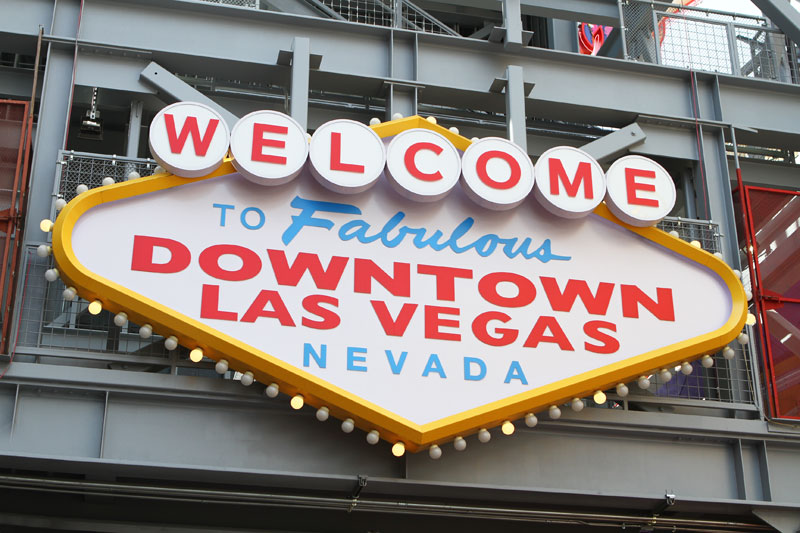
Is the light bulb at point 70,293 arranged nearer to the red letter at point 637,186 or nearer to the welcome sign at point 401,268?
the welcome sign at point 401,268

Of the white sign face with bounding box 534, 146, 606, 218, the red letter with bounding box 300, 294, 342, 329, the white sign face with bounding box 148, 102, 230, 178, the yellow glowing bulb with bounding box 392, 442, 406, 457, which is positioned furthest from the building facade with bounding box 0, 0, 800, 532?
the white sign face with bounding box 534, 146, 606, 218

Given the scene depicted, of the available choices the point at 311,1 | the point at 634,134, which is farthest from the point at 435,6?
the point at 634,134

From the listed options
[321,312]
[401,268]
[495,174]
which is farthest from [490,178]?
[321,312]

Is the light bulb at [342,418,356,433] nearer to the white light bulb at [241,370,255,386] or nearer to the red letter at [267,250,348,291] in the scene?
the white light bulb at [241,370,255,386]

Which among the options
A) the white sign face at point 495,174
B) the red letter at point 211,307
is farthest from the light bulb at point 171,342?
the white sign face at point 495,174

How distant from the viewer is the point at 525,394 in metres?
12.6

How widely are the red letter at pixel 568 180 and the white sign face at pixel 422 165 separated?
120 cm

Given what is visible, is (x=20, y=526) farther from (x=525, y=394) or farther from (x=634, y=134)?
(x=634, y=134)

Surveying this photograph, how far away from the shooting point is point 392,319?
1284 cm

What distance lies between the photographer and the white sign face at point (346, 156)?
13102mm

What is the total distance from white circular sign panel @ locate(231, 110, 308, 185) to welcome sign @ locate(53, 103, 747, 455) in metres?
0.02

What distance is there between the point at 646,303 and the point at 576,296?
897mm

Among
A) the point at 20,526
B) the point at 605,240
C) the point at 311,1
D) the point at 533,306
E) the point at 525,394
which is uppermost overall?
the point at 311,1

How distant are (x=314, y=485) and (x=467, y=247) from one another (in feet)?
11.0
